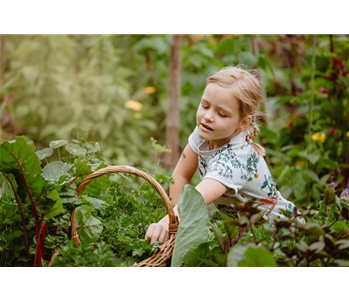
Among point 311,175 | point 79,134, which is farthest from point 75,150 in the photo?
point 311,175

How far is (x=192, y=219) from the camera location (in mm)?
1421

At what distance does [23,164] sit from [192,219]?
18.5 inches

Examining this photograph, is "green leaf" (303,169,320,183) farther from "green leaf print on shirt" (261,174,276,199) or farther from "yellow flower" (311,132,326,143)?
"green leaf print on shirt" (261,174,276,199)

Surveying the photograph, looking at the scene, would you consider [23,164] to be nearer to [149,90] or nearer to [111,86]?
[111,86]

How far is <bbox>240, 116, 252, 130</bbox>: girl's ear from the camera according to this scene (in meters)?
1.79

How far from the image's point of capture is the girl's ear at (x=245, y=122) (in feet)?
5.86

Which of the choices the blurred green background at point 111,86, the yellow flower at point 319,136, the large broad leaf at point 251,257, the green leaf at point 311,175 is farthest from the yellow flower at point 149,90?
the large broad leaf at point 251,257

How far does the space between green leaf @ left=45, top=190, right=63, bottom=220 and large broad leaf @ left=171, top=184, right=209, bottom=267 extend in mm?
317

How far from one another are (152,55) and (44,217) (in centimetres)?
426

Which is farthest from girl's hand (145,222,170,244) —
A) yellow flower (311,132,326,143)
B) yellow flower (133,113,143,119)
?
yellow flower (133,113,143,119)

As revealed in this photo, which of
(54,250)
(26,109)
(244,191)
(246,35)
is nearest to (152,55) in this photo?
(26,109)

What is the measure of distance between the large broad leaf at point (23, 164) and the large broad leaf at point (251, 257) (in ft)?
1.79

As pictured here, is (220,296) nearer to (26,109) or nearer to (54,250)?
(54,250)

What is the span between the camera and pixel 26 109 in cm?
548
